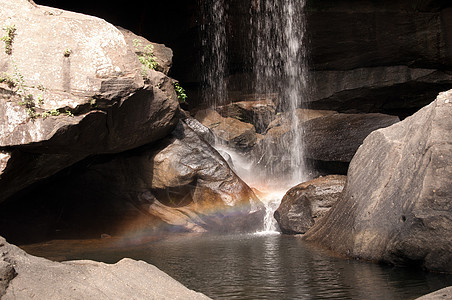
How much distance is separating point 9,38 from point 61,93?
1.35m

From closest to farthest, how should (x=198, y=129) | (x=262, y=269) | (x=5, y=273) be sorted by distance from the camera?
(x=5, y=273), (x=262, y=269), (x=198, y=129)

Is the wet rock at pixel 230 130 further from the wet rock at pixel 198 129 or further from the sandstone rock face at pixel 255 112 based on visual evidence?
the wet rock at pixel 198 129

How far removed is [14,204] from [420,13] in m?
12.1

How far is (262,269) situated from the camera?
5.44 metres

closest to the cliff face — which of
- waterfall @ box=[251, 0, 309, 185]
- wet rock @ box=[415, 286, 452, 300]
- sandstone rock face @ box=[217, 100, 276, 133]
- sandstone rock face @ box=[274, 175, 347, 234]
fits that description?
sandstone rock face @ box=[274, 175, 347, 234]

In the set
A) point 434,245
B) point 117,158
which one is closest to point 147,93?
point 117,158

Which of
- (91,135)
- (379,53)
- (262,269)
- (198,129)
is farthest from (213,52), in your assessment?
(262,269)

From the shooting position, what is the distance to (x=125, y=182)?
9.80 metres

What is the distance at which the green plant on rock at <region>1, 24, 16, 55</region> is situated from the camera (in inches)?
290

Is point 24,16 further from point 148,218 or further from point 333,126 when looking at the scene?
point 333,126

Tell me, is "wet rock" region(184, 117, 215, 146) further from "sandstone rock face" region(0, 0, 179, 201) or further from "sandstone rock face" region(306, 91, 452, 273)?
"sandstone rock face" region(306, 91, 452, 273)

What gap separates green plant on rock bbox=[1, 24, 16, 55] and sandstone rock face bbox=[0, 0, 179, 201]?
37mm

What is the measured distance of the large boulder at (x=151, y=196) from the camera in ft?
31.0

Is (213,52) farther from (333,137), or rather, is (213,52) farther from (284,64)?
(333,137)
